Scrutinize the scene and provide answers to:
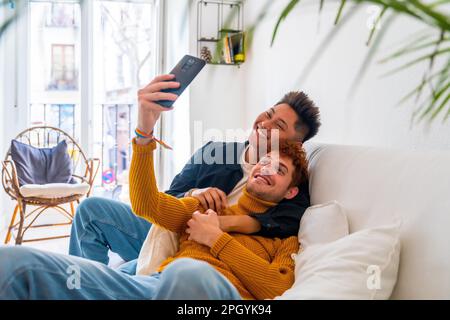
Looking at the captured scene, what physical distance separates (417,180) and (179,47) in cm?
311

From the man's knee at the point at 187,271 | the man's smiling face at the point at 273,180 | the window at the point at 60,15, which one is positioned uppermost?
the window at the point at 60,15

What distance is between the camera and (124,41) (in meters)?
4.25

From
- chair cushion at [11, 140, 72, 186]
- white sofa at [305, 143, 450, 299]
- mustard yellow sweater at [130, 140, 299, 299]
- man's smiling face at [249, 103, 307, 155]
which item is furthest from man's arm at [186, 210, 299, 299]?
chair cushion at [11, 140, 72, 186]

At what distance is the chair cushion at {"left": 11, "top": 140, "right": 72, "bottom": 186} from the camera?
3210 millimetres

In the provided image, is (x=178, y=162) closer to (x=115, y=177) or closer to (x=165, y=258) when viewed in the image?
(x=115, y=177)

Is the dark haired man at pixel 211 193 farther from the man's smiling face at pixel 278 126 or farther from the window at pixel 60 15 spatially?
the window at pixel 60 15

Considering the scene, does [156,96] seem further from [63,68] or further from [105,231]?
[63,68]

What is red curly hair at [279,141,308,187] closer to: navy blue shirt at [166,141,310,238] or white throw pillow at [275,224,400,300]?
navy blue shirt at [166,141,310,238]

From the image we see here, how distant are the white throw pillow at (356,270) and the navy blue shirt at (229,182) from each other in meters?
0.29

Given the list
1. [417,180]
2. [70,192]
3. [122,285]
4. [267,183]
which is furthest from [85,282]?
[70,192]

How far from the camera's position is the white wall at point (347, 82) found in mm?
1385

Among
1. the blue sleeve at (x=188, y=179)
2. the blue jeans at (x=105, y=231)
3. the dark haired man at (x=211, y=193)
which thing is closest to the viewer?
the dark haired man at (x=211, y=193)

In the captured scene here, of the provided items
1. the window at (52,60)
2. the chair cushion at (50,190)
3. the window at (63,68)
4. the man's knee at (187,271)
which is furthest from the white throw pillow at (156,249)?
the window at (63,68)

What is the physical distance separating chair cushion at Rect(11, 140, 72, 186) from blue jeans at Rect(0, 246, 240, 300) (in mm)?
2624
